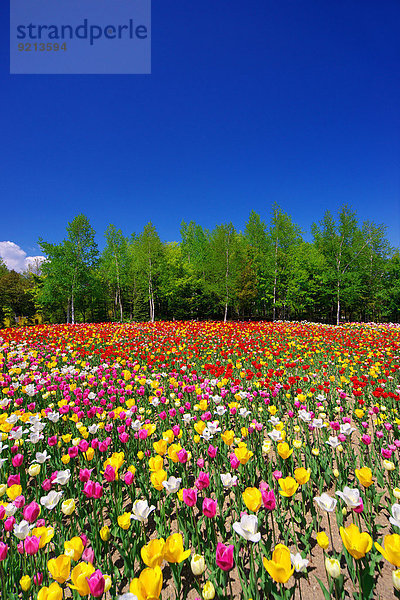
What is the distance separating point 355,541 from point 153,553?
0.99m

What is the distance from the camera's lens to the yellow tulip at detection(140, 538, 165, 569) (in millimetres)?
1194

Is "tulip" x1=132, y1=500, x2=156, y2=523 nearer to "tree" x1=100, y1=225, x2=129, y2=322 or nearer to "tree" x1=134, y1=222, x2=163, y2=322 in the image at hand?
"tree" x1=134, y1=222, x2=163, y2=322

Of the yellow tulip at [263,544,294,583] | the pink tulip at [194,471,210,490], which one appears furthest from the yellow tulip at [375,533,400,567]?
the pink tulip at [194,471,210,490]

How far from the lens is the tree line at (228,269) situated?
23.7m

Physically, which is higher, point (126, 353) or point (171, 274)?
point (171, 274)

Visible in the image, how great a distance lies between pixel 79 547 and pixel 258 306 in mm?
31940

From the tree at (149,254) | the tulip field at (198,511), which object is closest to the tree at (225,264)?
the tree at (149,254)

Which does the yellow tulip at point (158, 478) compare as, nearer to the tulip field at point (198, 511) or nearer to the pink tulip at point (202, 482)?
the tulip field at point (198, 511)

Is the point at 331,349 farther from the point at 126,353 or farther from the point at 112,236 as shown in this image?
the point at 112,236

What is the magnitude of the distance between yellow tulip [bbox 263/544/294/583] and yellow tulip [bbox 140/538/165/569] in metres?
0.51

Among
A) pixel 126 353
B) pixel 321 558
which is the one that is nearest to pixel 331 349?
pixel 126 353

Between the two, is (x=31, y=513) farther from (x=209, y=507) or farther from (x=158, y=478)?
(x=209, y=507)

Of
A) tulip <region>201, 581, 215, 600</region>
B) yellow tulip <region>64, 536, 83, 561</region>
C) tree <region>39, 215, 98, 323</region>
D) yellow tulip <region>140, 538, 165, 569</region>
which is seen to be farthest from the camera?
tree <region>39, 215, 98, 323</region>

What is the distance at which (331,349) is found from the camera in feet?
27.7
